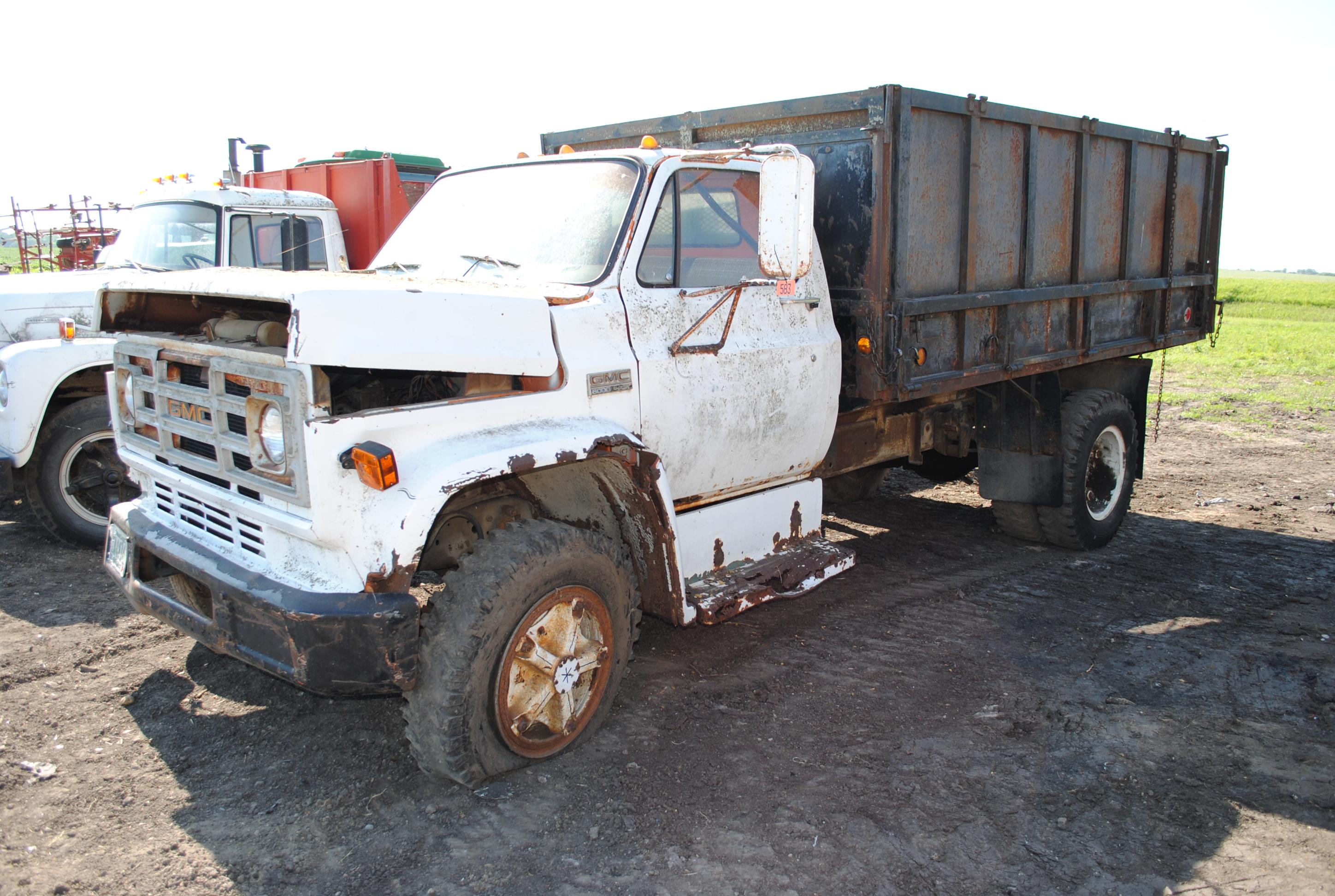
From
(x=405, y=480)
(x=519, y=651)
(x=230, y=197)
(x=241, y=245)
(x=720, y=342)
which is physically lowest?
(x=519, y=651)

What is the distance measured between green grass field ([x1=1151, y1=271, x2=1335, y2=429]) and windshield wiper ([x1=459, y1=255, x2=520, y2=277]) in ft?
33.0

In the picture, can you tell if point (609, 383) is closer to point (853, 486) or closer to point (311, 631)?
point (311, 631)

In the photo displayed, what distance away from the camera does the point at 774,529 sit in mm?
4793

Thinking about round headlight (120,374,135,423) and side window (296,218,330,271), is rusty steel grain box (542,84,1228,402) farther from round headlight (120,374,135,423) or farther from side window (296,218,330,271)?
round headlight (120,374,135,423)

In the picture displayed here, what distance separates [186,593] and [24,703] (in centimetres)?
121

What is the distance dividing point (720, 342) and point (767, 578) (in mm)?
1155

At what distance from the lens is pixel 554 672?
3.62m

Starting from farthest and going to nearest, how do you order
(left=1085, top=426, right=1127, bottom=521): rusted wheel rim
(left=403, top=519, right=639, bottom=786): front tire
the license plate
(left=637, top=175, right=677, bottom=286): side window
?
(left=1085, top=426, right=1127, bottom=521): rusted wheel rim → (left=637, top=175, right=677, bottom=286): side window → the license plate → (left=403, top=519, right=639, bottom=786): front tire

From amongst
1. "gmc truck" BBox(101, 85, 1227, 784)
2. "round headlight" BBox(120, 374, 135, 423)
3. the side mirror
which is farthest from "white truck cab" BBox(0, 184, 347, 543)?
the side mirror

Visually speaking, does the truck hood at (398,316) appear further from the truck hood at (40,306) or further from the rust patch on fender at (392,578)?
the truck hood at (40,306)

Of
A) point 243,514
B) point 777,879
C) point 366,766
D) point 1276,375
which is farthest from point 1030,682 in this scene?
point 1276,375

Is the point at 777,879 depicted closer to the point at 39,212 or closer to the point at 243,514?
the point at 243,514

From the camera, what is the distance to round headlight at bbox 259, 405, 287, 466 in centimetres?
318

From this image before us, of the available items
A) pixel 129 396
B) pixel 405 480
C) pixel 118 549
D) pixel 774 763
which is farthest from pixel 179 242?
pixel 774 763
